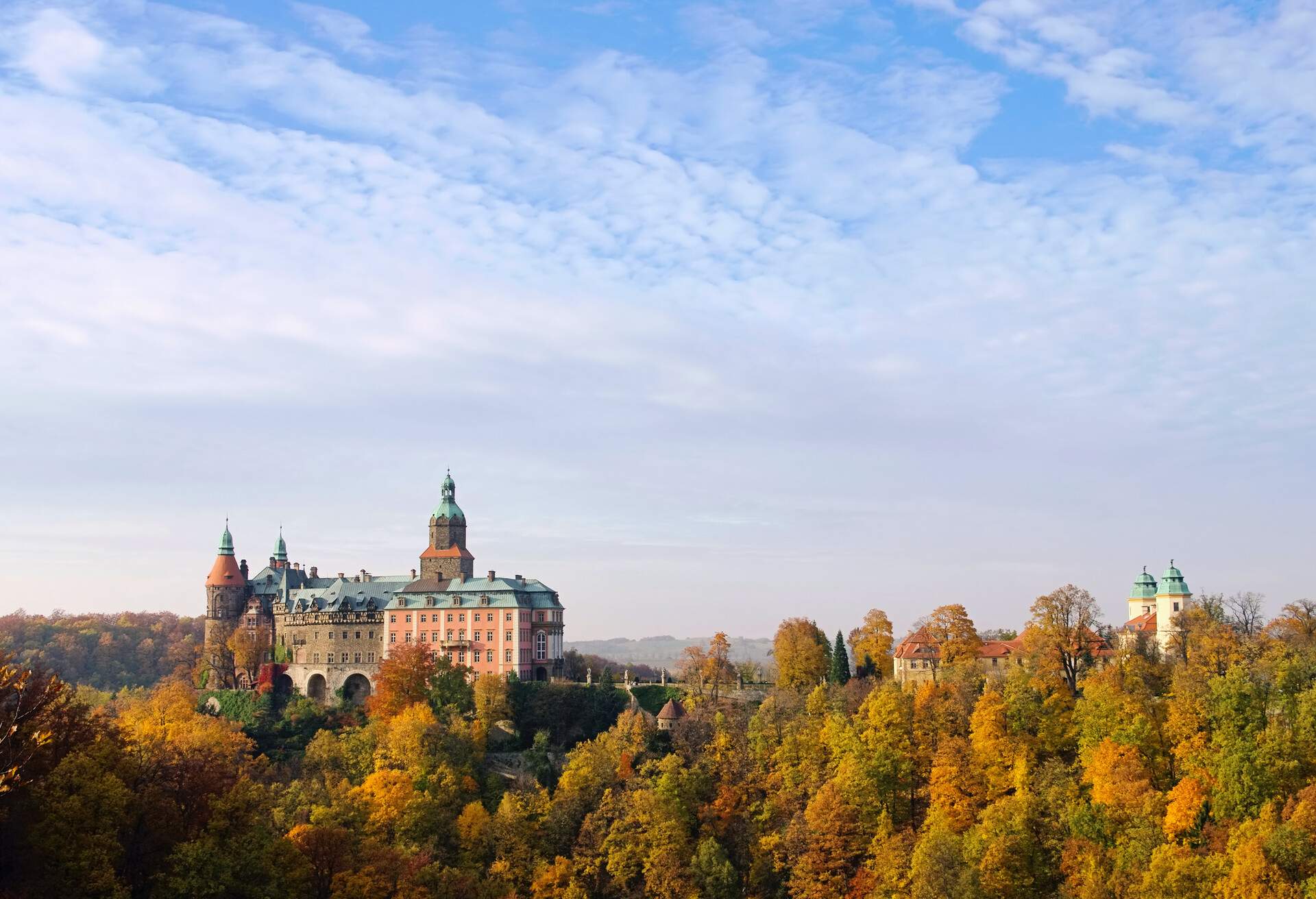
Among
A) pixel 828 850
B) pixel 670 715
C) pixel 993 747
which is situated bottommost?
pixel 828 850

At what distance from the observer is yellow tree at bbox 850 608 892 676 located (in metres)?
80.2

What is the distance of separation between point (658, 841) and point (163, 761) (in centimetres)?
2592

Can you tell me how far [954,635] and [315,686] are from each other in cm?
4461

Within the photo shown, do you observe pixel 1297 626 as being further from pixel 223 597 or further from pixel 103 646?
pixel 103 646

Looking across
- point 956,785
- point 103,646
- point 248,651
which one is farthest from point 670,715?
point 103,646

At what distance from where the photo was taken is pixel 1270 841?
51.2 metres

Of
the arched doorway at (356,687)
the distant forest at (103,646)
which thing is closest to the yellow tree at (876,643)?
the arched doorway at (356,687)

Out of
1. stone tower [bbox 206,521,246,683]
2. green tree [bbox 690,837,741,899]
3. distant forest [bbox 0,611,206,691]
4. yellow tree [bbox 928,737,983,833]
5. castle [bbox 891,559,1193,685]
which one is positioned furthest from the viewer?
distant forest [bbox 0,611,206,691]

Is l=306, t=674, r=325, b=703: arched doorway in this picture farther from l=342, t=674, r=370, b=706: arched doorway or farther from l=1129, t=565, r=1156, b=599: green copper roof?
l=1129, t=565, r=1156, b=599: green copper roof

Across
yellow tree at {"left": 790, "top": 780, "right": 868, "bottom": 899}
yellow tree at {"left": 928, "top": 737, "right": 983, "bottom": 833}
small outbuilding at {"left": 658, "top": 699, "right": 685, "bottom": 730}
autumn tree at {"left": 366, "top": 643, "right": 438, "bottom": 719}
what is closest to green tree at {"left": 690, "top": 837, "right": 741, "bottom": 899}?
yellow tree at {"left": 790, "top": 780, "right": 868, "bottom": 899}

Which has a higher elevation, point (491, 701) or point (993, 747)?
point (491, 701)

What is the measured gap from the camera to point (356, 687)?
306 feet

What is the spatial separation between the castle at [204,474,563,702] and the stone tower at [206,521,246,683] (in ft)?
0.75

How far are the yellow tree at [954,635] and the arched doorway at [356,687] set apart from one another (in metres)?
39.4
